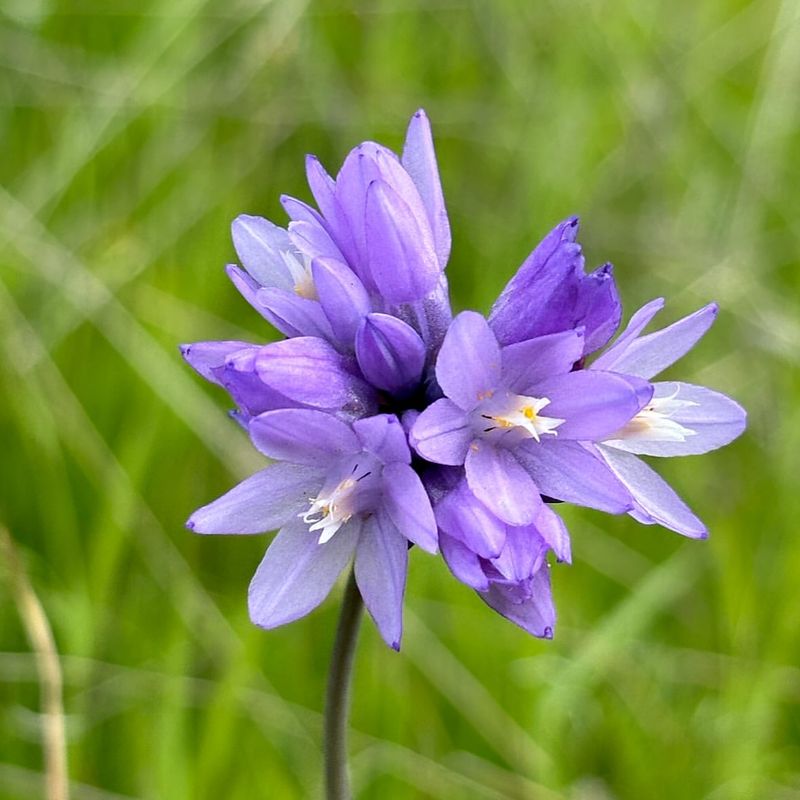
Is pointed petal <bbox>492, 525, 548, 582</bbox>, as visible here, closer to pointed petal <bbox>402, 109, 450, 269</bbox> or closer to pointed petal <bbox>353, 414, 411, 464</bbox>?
pointed petal <bbox>353, 414, 411, 464</bbox>

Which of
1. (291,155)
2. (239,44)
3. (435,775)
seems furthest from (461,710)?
(239,44)

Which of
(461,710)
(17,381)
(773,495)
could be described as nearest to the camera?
(461,710)

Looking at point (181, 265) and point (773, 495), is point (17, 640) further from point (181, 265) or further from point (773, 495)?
point (773, 495)

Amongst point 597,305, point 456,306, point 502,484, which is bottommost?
point 502,484

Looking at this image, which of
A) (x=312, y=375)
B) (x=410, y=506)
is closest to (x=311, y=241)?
(x=312, y=375)

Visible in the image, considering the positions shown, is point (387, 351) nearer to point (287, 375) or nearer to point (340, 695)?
point (287, 375)

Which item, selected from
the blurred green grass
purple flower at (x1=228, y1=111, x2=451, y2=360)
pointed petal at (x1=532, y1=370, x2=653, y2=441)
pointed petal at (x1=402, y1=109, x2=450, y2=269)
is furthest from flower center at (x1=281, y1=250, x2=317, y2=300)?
the blurred green grass
